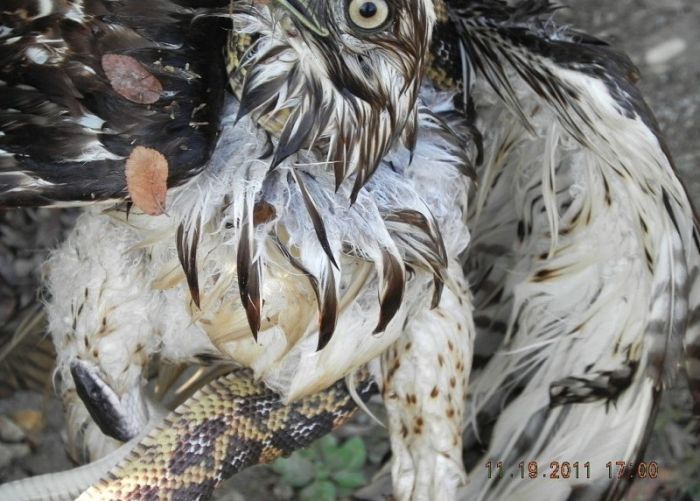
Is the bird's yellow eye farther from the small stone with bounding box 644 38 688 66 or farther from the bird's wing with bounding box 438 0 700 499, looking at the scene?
the small stone with bounding box 644 38 688 66

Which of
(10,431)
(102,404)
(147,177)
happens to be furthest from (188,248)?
(10,431)

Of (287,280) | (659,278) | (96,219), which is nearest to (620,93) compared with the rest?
(659,278)

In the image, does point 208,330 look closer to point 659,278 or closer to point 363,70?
point 363,70

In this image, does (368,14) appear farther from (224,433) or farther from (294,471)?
(294,471)

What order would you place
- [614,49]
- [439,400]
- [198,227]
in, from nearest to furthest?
[198,227]
[614,49]
[439,400]

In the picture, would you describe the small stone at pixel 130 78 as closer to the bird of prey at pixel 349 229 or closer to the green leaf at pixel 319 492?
the bird of prey at pixel 349 229

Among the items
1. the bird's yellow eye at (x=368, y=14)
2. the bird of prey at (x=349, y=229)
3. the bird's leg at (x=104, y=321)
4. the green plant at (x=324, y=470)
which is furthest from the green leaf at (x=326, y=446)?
the bird's yellow eye at (x=368, y=14)
